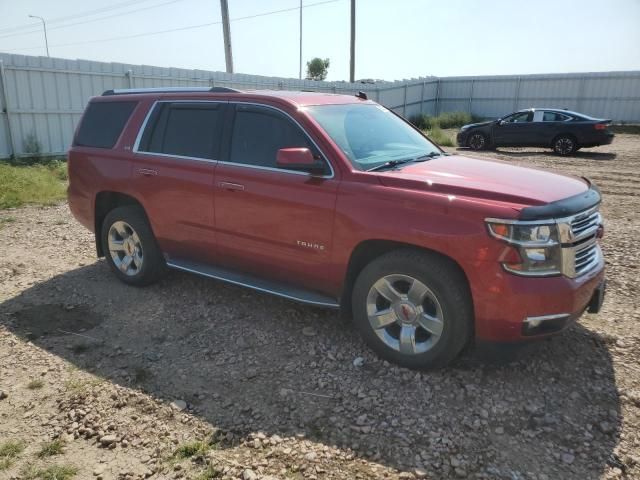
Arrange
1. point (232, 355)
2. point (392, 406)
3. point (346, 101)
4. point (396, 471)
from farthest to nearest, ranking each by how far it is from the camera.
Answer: point (346, 101) → point (232, 355) → point (392, 406) → point (396, 471)

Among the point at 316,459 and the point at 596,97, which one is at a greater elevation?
the point at 596,97

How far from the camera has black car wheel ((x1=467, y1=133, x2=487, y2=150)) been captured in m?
18.0

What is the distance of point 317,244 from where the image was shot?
12.7ft

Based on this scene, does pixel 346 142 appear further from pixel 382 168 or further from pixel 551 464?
pixel 551 464

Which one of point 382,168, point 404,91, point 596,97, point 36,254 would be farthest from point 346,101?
point 596,97

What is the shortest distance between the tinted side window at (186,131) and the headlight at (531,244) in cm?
253

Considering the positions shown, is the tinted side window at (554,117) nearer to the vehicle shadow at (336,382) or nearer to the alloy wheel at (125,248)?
the vehicle shadow at (336,382)

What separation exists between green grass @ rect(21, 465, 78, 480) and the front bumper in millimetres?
2495

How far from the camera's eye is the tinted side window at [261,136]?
410cm

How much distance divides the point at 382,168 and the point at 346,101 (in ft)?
3.67

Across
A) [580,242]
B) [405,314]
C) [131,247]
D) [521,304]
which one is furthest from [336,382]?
[131,247]

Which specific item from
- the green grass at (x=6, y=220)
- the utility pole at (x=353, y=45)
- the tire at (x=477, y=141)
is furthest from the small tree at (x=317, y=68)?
the green grass at (x=6, y=220)

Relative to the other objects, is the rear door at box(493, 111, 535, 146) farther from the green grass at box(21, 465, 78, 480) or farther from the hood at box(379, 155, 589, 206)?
the green grass at box(21, 465, 78, 480)

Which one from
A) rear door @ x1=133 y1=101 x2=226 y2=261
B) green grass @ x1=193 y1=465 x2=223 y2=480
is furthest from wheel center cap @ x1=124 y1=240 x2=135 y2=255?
green grass @ x1=193 y1=465 x2=223 y2=480
